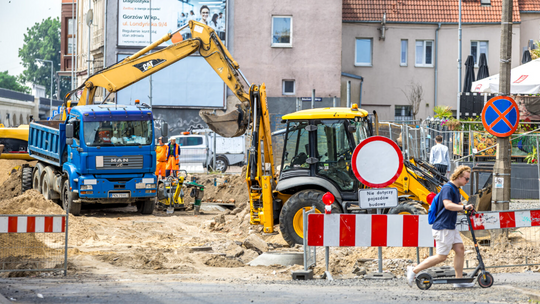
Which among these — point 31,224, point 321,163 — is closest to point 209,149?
point 321,163

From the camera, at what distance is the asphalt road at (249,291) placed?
7609 mm

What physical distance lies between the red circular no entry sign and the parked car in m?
19.8

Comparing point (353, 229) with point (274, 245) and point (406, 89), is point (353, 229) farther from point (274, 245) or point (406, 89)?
point (406, 89)

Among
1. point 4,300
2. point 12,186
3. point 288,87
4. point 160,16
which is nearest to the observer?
point 4,300

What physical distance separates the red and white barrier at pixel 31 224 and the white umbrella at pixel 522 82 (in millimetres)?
8960

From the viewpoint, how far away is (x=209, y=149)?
2934 cm

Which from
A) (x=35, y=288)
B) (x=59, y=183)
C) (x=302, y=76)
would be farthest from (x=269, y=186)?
(x=302, y=76)

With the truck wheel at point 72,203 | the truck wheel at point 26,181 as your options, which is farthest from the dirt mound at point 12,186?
the truck wheel at point 72,203

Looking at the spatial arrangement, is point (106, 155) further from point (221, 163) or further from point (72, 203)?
point (221, 163)

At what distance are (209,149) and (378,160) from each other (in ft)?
67.7

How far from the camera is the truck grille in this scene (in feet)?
57.7

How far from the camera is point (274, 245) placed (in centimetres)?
1245

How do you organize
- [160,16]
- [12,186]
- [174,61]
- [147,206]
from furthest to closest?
[160,16] → [12,186] → [147,206] → [174,61]

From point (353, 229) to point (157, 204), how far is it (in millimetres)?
11953
